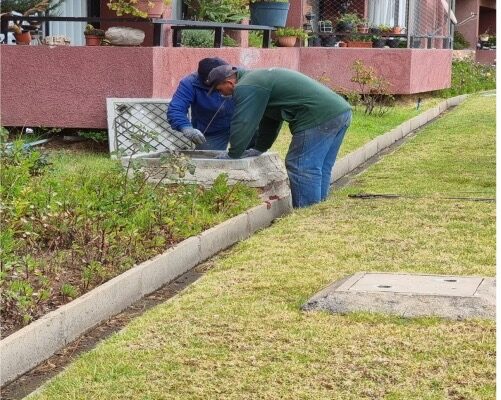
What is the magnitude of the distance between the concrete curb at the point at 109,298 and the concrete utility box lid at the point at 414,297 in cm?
117

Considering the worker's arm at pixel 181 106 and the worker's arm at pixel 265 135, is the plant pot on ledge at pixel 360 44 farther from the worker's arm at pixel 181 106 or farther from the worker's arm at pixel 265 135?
the worker's arm at pixel 265 135

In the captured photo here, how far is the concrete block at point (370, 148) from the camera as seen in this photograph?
15.3m

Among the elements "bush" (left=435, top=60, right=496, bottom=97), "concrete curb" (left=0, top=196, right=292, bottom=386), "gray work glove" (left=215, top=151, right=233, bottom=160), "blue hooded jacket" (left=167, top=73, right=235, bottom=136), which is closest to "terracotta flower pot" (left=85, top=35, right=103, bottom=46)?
"blue hooded jacket" (left=167, top=73, right=235, bottom=136)

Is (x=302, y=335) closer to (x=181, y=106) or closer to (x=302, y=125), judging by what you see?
(x=302, y=125)

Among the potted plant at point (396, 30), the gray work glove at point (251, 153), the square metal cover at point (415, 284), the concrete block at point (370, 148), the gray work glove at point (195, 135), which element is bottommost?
the concrete block at point (370, 148)

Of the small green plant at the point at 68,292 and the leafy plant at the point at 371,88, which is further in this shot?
the leafy plant at the point at 371,88

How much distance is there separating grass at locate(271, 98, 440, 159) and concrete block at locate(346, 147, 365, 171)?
8 centimetres

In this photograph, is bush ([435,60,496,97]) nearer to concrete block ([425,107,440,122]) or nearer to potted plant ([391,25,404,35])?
concrete block ([425,107,440,122])

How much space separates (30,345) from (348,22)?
16709mm

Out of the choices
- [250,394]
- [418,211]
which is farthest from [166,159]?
[250,394]

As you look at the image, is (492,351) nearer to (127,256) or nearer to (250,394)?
(250,394)

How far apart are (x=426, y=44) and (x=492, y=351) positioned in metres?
19.2

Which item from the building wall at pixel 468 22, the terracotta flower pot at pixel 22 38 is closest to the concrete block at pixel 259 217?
the terracotta flower pot at pixel 22 38

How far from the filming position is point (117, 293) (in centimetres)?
690
